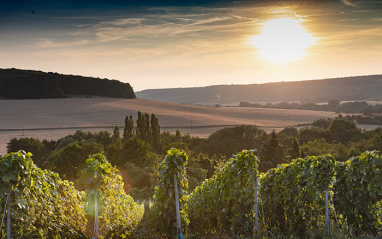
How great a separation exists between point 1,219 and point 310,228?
5.69m

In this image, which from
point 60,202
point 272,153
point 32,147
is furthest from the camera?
Answer: point 32,147

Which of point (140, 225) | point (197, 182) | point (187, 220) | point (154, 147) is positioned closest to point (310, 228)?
point (187, 220)

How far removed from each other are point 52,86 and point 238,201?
95.5m

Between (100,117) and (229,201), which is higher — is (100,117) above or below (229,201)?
below

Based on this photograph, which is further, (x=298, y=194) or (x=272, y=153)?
(x=272, y=153)

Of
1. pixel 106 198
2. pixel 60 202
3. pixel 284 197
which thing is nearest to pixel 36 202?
pixel 60 202

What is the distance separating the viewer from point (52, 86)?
9506cm

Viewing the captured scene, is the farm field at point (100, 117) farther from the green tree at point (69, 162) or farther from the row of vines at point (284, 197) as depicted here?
the row of vines at point (284, 197)

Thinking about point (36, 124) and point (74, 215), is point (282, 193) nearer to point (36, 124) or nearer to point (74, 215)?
point (74, 215)

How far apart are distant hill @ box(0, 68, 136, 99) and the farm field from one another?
516cm

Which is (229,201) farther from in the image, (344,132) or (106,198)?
(344,132)

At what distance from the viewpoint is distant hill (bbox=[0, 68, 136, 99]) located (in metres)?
89.2

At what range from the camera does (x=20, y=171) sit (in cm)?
572

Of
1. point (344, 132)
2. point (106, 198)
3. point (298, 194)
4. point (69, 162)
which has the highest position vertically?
point (106, 198)
